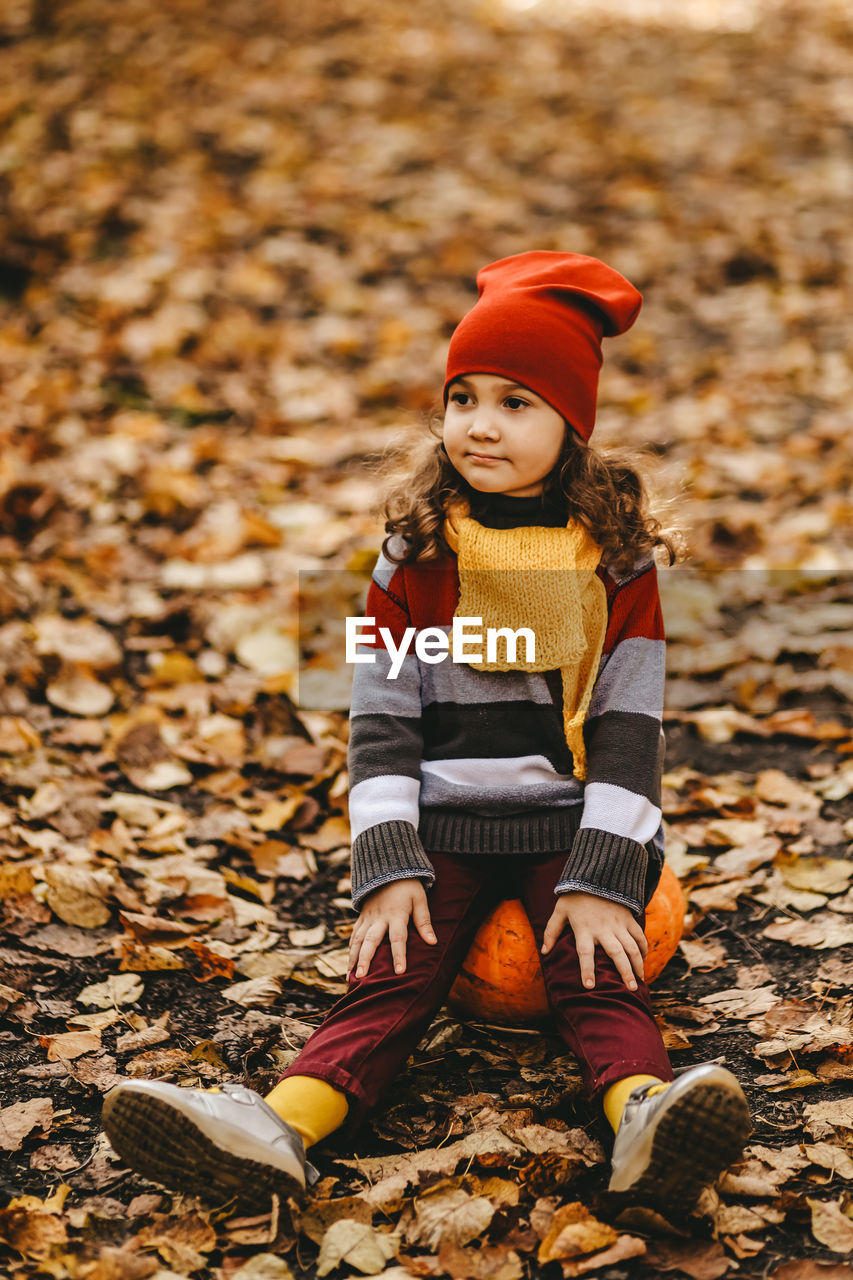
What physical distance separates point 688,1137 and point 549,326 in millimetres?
1404

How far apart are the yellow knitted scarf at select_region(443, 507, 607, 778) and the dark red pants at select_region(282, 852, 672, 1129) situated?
11.3 inches

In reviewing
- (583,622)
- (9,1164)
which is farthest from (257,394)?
(9,1164)

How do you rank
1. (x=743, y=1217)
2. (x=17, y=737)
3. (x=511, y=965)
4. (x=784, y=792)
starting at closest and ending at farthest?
(x=743, y=1217) → (x=511, y=965) → (x=784, y=792) → (x=17, y=737)

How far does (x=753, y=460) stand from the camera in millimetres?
4695

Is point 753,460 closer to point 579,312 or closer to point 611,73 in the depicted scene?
point 579,312

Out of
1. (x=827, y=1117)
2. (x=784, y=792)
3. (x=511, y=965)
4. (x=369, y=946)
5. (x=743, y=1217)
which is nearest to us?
(x=743, y=1217)

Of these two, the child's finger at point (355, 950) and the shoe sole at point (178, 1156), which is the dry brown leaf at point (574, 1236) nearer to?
the shoe sole at point (178, 1156)

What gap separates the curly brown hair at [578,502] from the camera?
213 cm

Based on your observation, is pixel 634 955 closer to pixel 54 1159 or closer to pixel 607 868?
pixel 607 868

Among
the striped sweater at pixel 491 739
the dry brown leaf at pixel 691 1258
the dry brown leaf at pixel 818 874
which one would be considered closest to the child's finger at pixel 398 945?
the striped sweater at pixel 491 739

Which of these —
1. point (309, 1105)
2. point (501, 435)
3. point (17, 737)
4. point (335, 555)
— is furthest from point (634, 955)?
point (335, 555)

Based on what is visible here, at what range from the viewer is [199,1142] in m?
1.62

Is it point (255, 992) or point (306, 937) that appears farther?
point (306, 937)

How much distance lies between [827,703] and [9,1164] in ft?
8.38
